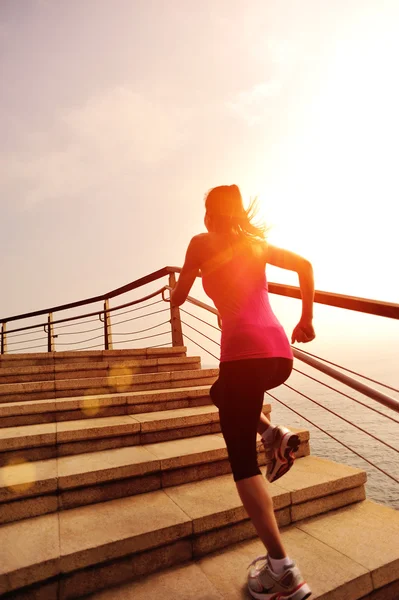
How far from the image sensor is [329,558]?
6.33ft

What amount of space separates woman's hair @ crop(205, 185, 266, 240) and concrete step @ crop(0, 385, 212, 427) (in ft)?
6.65

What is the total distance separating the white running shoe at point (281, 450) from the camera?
1.75 meters

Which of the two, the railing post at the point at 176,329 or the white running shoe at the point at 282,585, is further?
the railing post at the point at 176,329

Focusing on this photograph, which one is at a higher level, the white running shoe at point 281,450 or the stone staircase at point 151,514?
the white running shoe at point 281,450

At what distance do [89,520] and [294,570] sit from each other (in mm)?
1104

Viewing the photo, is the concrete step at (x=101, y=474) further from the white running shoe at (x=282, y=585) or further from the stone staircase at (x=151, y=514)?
the white running shoe at (x=282, y=585)

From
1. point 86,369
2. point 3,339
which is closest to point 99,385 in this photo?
point 86,369

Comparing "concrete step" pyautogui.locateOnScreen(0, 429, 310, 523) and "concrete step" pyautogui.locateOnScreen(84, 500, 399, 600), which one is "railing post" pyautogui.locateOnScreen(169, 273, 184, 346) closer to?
"concrete step" pyautogui.locateOnScreen(0, 429, 310, 523)

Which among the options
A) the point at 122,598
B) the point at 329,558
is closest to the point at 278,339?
the point at 329,558

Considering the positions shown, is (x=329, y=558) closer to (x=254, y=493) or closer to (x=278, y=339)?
(x=254, y=493)

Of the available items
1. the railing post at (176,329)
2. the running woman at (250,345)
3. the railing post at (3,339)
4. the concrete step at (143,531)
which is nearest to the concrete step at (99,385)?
the railing post at (176,329)

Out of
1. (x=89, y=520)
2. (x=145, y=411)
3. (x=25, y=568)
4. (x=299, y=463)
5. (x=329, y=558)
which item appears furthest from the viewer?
(x=145, y=411)

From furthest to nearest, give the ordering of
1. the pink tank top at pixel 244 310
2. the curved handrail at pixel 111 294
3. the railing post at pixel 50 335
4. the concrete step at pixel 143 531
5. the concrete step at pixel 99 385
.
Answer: the railing post at pixel 50 335
the curved handrail at pixel 111 294
the concrete step at pixel 99 385
the concrete step at pixel 143 531
the pink tank top at pixel 244 310

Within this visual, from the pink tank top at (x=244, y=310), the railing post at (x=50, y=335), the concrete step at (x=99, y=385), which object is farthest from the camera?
the railing post at (x=50, y=335)
